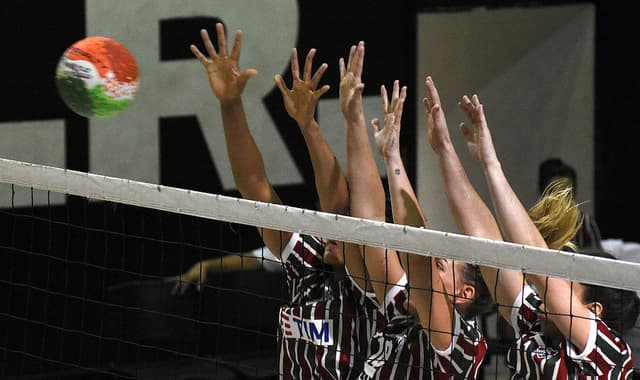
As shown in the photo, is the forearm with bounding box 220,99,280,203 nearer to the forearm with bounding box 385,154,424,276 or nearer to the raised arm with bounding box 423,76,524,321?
the forearm with bounding box 385,154,424,276

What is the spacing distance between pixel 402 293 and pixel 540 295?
18.4 inches

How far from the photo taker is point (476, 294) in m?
4.02

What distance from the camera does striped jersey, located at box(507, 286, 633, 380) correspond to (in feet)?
11.0

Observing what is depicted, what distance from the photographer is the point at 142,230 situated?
7.20 m

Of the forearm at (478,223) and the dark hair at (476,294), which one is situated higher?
the forearm at (478,223)

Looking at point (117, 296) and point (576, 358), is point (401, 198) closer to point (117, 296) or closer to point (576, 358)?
point (576, 358)

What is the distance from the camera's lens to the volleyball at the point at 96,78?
4676mm

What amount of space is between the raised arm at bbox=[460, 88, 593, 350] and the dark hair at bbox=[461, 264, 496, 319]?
1.24 feet

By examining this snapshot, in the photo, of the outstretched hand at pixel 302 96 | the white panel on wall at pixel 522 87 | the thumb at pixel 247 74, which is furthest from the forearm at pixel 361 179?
the white panel on wall at pixel 522 87

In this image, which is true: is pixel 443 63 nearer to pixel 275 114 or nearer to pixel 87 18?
pixel 275 114

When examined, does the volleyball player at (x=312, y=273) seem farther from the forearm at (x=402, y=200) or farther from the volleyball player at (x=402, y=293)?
the forearm at (x=402, y=200)

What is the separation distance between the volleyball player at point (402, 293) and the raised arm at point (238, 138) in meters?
0.38

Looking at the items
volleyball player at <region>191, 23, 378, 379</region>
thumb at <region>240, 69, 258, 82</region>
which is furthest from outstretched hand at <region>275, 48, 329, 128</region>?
thumb at <region>240, 69, 258, 82</region>

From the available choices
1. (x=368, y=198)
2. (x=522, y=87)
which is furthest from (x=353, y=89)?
(x=522, y=87)
